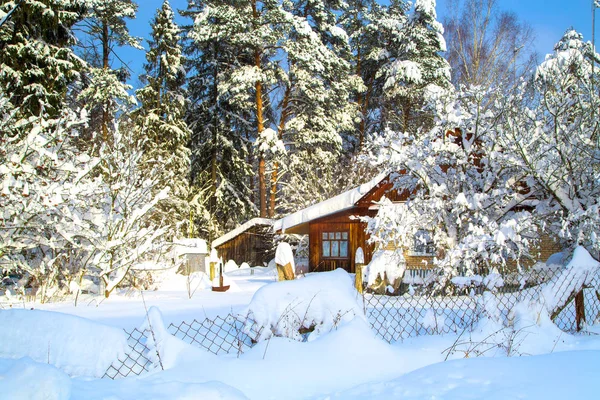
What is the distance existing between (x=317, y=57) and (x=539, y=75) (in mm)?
16384

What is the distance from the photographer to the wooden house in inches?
714

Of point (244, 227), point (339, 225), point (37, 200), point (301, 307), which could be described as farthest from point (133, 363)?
point (244, 227)

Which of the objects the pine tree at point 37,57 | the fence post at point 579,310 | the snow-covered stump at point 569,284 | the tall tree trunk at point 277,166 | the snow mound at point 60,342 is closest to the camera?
the snow mound at point 60,342

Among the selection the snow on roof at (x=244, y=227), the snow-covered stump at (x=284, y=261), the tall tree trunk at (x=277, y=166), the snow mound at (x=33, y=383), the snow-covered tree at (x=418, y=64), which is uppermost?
the snow-covered tree at (x=418, y=64)

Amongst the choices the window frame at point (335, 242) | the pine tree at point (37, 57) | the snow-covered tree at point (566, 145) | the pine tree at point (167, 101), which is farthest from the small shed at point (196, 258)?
the snow-covered tree at point (566, 145)

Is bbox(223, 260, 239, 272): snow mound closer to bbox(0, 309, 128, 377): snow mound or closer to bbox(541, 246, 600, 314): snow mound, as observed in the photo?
bbox(541, 246, 600, 314): snow mound

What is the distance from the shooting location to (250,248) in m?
27.3

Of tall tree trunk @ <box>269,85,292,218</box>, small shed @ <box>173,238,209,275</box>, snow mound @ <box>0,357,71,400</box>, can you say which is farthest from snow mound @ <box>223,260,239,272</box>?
snow mound @ <box>0,357,71,400</box>

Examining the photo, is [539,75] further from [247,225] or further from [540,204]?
[247,225]

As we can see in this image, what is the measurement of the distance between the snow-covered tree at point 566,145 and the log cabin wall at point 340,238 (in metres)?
9.72

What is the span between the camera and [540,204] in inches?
408

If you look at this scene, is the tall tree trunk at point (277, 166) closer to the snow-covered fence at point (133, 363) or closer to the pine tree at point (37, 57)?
the pine tree at point (37, 57)

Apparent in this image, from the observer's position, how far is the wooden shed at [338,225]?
18.2 m

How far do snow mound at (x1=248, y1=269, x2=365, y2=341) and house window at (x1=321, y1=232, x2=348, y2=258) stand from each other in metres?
15.8
